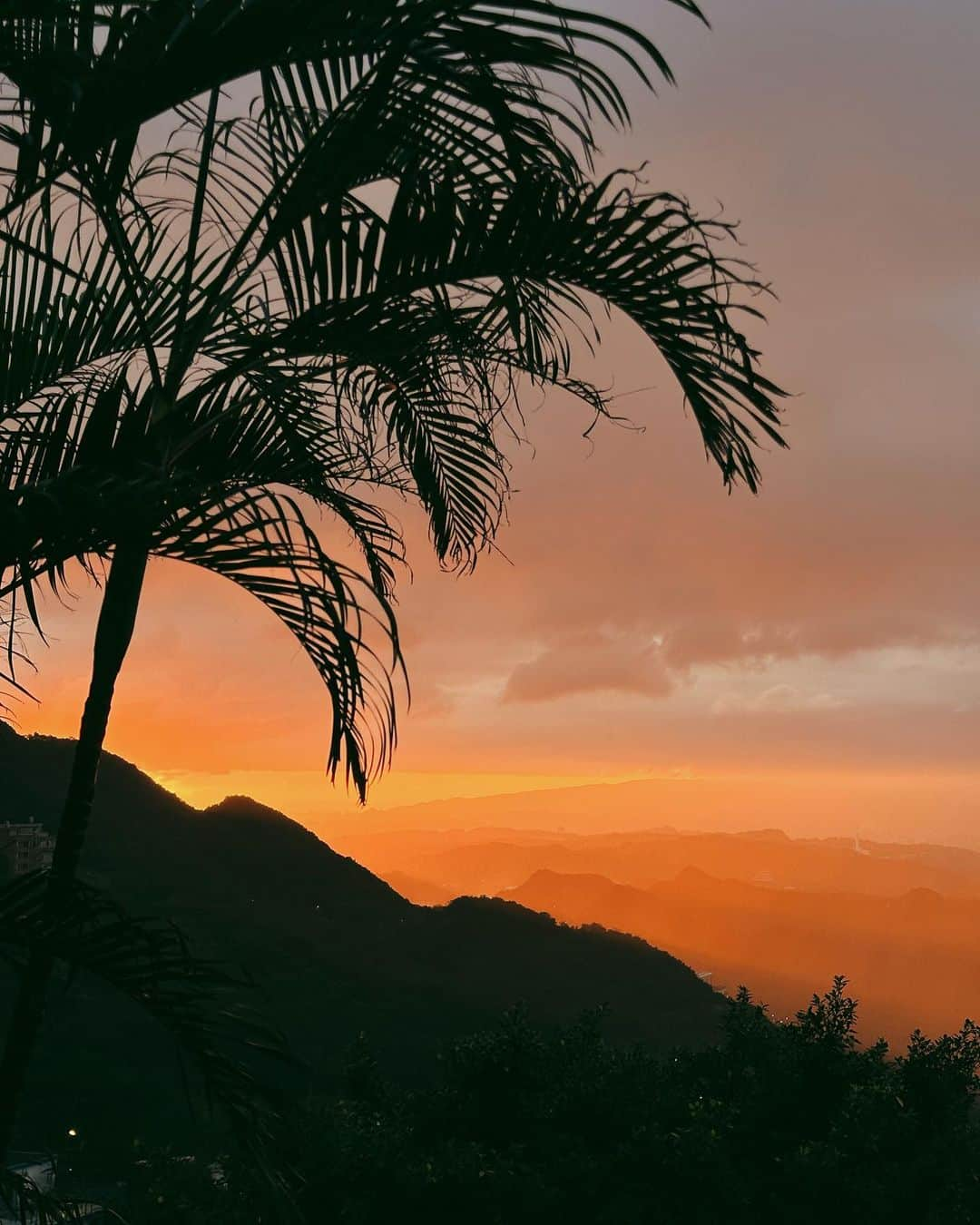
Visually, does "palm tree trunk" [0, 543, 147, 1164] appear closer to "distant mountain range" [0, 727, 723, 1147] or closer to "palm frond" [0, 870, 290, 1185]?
"palm frond" [0, 870, 290, 1185]

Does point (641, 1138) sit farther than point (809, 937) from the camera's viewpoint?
No

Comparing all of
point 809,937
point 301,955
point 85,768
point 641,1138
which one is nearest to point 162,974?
point 85,768

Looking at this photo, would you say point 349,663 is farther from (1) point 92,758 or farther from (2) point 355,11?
(2) point 355,11

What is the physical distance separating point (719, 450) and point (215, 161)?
1.41m

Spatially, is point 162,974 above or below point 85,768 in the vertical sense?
below

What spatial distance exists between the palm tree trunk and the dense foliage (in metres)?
3.67

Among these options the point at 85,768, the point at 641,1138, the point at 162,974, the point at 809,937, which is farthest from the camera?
the point at 809,937

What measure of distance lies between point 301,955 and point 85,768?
5249 cm

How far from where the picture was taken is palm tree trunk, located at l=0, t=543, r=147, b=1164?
2.21 meters

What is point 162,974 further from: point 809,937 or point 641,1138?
point 809,937

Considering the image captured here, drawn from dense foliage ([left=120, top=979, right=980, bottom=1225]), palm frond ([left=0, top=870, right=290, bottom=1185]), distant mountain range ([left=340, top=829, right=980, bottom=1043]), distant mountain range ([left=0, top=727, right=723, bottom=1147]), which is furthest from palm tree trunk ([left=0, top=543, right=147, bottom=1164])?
distant mountain range ([left=340, top=829, right=980, bottom=1043])

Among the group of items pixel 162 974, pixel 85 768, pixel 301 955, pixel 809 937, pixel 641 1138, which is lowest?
pixel 809 937

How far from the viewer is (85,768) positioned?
2328 millimetres

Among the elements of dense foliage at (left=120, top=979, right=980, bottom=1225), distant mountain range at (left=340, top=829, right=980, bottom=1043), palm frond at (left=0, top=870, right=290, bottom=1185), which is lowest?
distant mountain range at (left=340, top=829, right=980, bottom=1043)
